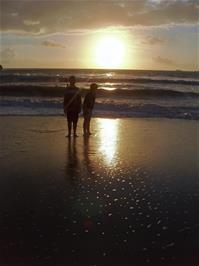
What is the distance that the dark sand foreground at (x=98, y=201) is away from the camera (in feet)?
17.0

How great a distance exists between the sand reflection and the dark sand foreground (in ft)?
0.08

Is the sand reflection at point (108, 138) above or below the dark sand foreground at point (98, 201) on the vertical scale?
above

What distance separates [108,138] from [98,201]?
5.97 meters

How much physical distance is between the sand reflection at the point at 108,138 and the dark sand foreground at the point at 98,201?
0.02 meters

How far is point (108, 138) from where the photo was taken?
12.8 metres

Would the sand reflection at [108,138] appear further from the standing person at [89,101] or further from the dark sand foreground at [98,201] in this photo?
the standing person at [89,101]

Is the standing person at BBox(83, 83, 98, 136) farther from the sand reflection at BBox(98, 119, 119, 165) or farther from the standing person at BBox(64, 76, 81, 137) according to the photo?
the sand reflection at BBox(98, 119, 119, 165)

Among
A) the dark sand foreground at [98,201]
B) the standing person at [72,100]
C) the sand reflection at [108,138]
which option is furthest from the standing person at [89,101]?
the dark sand foreground at [98,201]

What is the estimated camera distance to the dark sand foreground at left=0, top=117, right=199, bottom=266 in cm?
517

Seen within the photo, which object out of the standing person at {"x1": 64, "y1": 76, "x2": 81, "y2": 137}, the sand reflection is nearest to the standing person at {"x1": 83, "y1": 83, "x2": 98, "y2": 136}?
the standing person at {"x1": 64, "y1": 76, "x2": 81, "y2": 137}

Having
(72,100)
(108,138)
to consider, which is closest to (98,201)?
(72,100)

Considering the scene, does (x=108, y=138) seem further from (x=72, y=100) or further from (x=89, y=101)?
(x=72, y=100)

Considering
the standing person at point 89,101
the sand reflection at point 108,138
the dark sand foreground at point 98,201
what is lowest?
the dark sand foreground at point 98,201

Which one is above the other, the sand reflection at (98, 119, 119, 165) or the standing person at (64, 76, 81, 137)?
the standing person at (64, 76, 81, 137)
